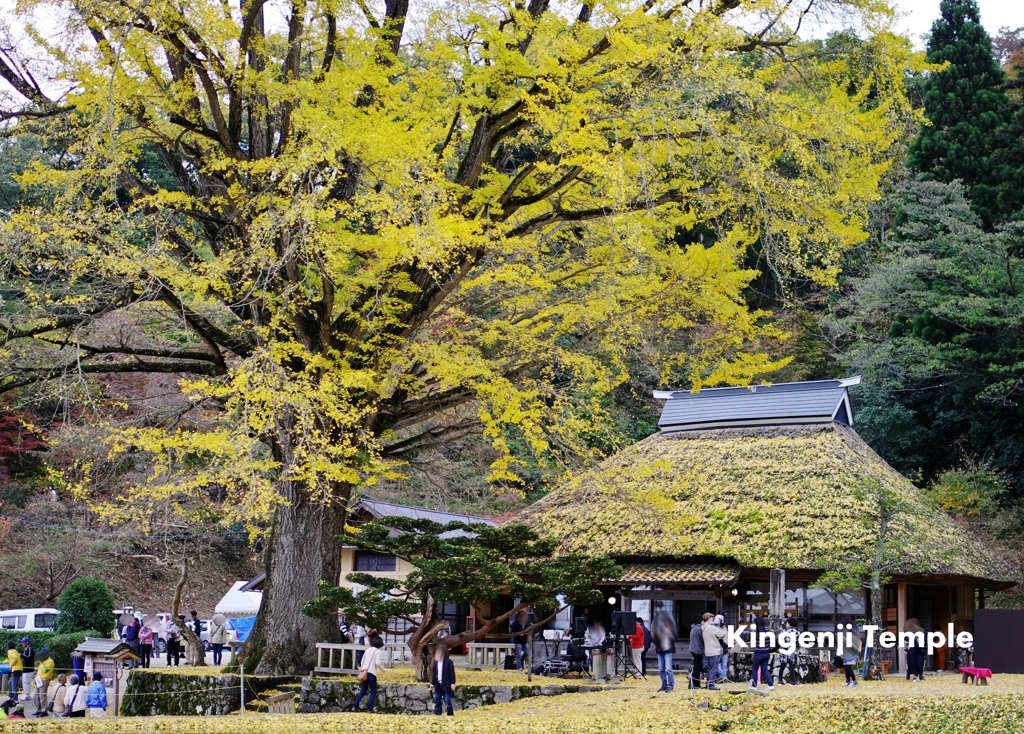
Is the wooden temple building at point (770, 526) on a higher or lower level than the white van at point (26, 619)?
higher

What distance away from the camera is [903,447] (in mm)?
30562

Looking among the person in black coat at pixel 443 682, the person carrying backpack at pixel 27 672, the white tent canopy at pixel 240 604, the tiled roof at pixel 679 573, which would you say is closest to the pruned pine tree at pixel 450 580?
the person in black coat at pixel 443 682

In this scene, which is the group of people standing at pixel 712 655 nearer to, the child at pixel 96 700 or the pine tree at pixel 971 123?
the child at pixel 96 700

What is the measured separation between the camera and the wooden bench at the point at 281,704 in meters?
13.3

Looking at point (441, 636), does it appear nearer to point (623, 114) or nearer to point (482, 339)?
point (482, 339)

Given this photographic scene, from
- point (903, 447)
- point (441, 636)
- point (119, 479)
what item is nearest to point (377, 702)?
point (441, 636)

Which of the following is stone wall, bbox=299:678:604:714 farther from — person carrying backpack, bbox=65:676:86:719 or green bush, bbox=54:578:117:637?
green bush, bbox=54:578:117:637

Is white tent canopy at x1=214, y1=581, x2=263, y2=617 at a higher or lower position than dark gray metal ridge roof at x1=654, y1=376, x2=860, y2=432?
lower

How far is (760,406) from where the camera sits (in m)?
25.1

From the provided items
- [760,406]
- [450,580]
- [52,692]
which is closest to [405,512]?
[760,406]

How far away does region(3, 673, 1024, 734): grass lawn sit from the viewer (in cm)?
1045

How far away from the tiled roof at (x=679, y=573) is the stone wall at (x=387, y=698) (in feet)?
18.4

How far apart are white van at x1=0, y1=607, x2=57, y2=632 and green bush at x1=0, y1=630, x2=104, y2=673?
4.15 ft

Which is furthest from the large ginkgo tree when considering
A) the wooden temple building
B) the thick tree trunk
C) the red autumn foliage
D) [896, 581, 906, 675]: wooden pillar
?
the red autumn foliage
